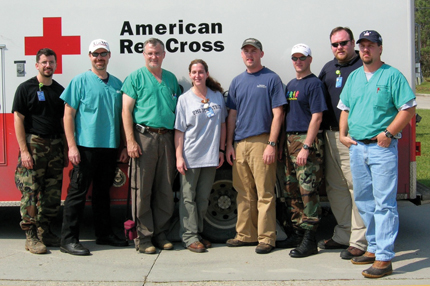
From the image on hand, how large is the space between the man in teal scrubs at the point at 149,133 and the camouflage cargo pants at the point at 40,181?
82 centimetres

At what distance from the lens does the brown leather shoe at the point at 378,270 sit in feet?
13.8

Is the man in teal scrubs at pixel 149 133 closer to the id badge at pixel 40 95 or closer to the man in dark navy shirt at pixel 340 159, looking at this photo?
the id badge at pixel 40 95

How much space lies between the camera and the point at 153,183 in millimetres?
5000

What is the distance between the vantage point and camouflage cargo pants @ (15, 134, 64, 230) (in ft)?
16.1

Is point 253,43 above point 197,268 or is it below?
above

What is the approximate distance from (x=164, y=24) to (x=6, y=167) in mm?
2272

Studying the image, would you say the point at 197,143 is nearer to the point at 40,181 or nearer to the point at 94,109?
the point at 94,109

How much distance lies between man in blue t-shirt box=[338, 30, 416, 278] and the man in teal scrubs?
1.78m

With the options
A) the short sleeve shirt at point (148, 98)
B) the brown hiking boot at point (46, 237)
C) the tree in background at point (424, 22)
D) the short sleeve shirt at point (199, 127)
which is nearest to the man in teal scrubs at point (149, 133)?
the short sleeve shirt at point (148, 98)

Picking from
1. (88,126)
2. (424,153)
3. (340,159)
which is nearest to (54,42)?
(88,126)

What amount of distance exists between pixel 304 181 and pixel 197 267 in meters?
1.32

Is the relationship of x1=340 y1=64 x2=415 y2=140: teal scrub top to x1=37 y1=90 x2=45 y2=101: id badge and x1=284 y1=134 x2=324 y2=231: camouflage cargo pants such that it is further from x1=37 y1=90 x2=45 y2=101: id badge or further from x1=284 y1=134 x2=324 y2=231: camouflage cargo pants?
x1=37 y1=90 x2=45 y2=101: id badge

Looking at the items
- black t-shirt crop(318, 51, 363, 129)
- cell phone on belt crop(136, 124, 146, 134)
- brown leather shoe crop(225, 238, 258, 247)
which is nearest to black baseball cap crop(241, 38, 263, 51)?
black t-shirt crop(318, 51, 363, 129)

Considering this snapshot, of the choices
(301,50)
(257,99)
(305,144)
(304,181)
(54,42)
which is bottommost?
(304,181)
